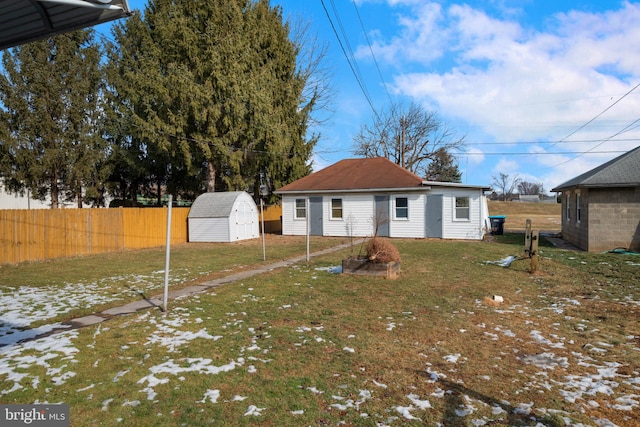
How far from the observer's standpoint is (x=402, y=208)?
2012cm

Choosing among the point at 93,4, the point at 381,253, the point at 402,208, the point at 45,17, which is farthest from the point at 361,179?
the point at 93,4

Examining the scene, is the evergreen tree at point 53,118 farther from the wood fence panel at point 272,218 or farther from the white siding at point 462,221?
the white siding at point 462,221

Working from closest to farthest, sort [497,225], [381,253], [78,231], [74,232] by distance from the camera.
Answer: [381,253]
[74,232]
[78,231]
[497,225]

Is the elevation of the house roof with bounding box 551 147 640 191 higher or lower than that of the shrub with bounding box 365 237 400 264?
higher

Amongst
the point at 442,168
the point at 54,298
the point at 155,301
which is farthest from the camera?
the point at 442,168

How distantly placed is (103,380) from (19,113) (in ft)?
75.3

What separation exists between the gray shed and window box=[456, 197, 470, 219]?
443 inches

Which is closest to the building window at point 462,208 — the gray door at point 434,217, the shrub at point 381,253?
the gray door at point 434,217

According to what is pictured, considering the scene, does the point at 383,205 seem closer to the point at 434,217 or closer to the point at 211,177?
the point at 434,217

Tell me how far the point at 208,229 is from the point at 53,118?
1141 centimetres

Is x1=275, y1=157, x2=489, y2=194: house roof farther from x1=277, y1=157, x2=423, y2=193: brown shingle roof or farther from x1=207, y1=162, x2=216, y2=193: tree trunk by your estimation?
x1=207, y1=162, x2=216, y2=193: tree trunk

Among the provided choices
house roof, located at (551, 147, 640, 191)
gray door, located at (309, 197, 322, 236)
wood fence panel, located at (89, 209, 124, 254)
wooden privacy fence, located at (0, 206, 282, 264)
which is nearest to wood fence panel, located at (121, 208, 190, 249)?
wooden privacy fence, located at (0, 206, 282, 264)

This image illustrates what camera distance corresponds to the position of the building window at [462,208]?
1895 centimetres

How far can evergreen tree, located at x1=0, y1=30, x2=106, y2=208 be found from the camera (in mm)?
20234
